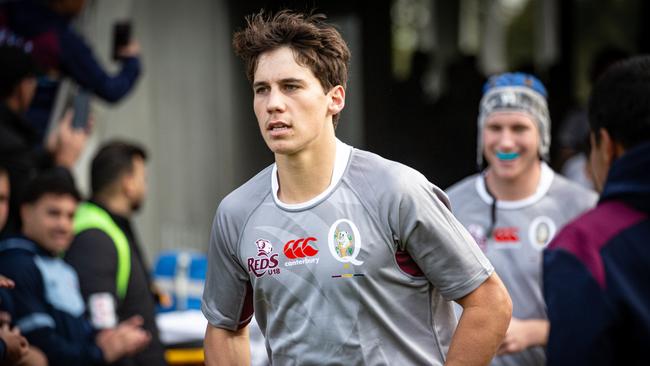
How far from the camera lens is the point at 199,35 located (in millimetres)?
10555

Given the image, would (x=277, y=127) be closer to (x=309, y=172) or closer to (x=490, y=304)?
(x=309, y=172)

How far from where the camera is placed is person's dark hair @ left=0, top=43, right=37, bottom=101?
22.0 ft

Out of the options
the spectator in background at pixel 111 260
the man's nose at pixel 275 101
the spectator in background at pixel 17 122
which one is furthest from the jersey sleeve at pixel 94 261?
the man's nose at pixel 275 101

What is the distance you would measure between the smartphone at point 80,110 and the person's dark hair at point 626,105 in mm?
4927

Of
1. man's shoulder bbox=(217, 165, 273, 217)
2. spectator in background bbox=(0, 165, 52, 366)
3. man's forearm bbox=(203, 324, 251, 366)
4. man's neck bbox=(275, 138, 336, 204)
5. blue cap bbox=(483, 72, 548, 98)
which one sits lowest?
spectator in background bbox=(0, 165, 52, 366)

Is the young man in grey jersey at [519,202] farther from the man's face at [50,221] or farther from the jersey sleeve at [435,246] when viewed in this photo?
the man's face at [50,221]

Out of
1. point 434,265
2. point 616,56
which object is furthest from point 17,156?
point 616,56

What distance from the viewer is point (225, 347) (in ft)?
13.3

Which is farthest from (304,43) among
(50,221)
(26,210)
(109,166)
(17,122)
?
(17,122)

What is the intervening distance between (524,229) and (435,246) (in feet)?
6.71

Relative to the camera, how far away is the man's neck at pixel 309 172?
3838 millimetres

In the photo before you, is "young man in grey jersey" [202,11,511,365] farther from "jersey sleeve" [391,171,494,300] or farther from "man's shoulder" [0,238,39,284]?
"man's shoulder" [0,238,39,284]

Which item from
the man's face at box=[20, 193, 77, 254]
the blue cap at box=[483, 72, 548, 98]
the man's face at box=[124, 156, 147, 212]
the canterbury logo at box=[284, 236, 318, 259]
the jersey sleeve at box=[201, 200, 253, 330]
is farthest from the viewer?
the man's face at box=[124, 156, 147, 212]

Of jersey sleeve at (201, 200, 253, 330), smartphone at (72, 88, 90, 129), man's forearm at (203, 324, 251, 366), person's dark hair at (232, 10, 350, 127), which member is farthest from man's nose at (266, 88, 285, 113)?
smartphone at (72, 88, 90, 129)
